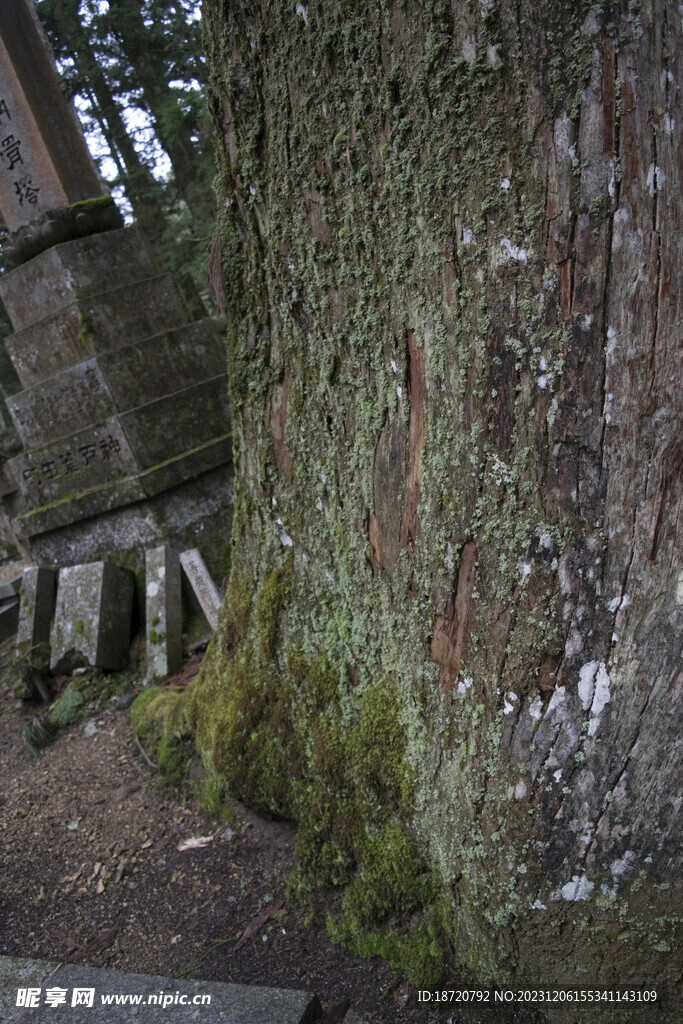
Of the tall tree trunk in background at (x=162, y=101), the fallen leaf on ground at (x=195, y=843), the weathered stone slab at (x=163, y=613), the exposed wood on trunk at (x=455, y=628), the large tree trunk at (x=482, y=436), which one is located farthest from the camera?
the tall tree trunk in background at (x=162, y=101)

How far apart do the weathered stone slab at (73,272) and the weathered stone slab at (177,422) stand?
3.80 ft

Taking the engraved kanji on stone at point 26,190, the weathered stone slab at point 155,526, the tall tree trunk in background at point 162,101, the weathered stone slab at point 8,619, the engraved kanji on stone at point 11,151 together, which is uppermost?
the tall tree trunk in background at point 162,101

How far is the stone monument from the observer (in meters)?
5.22

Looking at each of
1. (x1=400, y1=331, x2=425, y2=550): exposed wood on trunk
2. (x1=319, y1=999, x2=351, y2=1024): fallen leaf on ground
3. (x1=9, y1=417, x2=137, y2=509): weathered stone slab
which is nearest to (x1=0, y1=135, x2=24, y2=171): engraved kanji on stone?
(x1=9, y1=417, x2=137, y2=509): weathered stone slab

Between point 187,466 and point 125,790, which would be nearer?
point 125,790

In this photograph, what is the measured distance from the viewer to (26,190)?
569 centimetres

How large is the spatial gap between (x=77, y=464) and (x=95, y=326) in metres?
1.17

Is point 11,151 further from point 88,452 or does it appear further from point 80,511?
point 80,511

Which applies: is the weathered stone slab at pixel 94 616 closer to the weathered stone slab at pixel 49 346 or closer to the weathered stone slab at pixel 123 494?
the weathered stone slab at pixel 123 494

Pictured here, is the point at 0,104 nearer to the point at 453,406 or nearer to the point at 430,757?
the point at 453,406

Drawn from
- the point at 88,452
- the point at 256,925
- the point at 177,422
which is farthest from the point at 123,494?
the point at 256,925

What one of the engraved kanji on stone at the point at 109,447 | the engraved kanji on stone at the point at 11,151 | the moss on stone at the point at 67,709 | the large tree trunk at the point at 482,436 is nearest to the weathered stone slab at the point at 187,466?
the engraved kanji on stone at the point at 109,447

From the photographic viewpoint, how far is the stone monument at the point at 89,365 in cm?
522

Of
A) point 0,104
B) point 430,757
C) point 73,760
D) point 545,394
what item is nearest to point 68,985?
point 430,757
